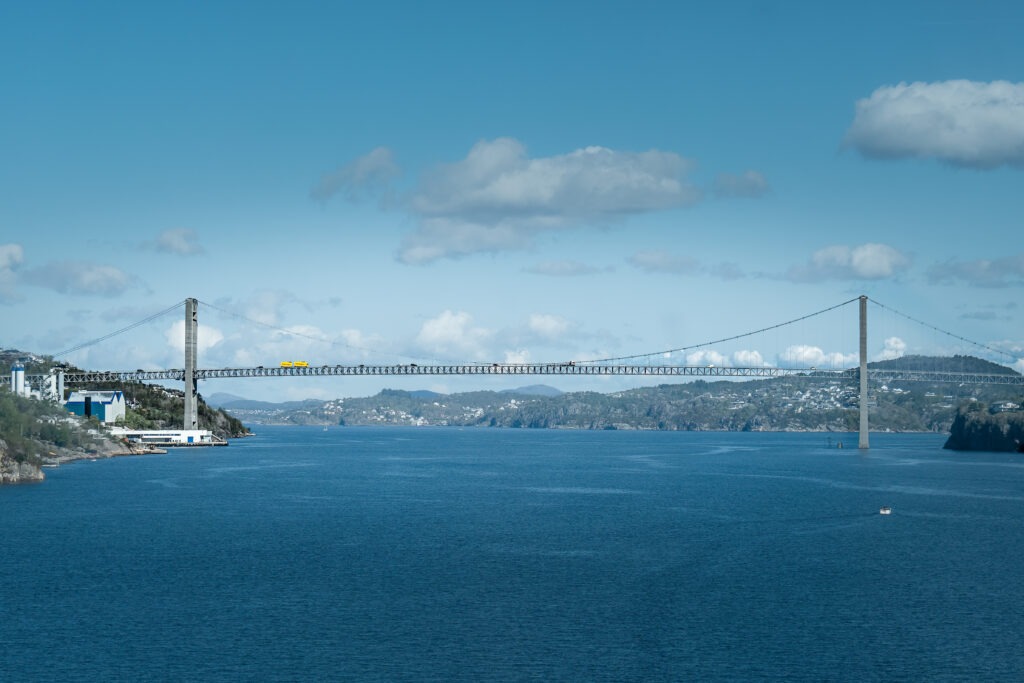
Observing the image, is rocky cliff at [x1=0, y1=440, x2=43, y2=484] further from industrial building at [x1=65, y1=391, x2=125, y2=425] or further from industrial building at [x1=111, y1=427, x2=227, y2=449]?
industrial building at [x1=65, y1=391, x2=125, y2=425]

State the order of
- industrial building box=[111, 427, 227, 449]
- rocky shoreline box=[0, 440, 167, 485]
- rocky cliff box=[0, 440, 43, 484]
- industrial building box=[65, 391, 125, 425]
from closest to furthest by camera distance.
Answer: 1. rocky cliff box=[0, 440, 43, 484]
2. rocky shoreline box=[0, 440, 167, 485]
3. industrial building box=[111, 427, 227, 449]
4. industrial building box=[65, 391, 125, 425]

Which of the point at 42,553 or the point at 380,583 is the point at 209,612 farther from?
the point at 42,553

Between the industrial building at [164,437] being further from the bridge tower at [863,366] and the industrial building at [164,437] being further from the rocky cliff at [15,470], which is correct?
the bridge tower at [863,366]

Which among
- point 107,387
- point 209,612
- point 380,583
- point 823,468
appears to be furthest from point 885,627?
point 107,387

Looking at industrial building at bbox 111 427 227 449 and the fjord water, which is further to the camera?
industrial building at bbox 111 427 227 449

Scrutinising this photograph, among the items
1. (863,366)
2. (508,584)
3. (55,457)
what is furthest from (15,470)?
(863,366)

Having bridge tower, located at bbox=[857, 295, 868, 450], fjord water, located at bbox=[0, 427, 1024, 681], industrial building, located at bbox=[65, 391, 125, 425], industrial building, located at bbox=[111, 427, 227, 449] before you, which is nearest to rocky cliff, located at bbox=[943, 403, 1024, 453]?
bridge tower, located at bbox=[857, 295, 868, 450]

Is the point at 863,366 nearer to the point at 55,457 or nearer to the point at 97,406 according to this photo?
the point at 55,457

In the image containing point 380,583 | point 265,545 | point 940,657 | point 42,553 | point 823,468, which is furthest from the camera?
point 823,468
